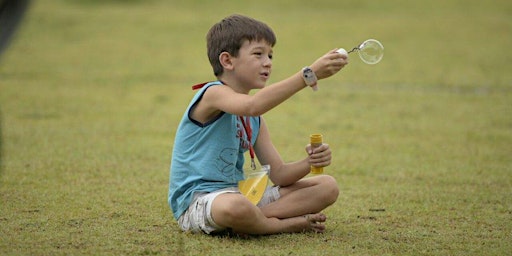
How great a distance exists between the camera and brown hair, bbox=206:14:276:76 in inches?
160

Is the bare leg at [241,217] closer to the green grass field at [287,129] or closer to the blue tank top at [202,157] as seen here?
the green grass field at [287,129]

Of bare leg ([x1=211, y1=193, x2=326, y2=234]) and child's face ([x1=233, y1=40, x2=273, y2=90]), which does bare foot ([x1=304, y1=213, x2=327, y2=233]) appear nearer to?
bare leg ([x1=211, y1=193, x2=326, y2=234])

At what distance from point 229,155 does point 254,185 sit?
206 mm

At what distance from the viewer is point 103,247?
3.82 m

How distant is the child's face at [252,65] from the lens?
4055 mm

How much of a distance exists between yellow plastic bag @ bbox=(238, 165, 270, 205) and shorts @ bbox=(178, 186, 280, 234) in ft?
0.22

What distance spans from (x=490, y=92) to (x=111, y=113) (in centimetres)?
434

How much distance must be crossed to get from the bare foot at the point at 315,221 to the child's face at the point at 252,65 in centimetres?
66

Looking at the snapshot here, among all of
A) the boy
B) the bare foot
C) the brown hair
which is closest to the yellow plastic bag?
the boy

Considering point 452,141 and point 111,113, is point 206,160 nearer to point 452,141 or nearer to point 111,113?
point 452,141

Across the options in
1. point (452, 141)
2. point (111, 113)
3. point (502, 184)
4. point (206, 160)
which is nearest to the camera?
point (206, 160)

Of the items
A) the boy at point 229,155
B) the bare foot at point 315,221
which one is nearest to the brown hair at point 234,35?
the boy at point 229,155

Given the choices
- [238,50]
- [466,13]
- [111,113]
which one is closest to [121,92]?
[111,113]

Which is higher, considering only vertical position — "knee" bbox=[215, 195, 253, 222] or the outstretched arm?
the outstretched arm
